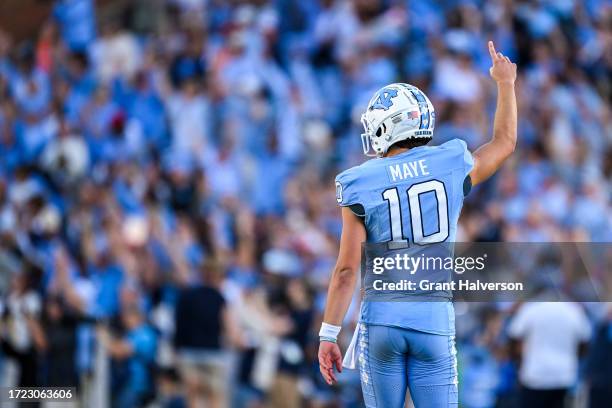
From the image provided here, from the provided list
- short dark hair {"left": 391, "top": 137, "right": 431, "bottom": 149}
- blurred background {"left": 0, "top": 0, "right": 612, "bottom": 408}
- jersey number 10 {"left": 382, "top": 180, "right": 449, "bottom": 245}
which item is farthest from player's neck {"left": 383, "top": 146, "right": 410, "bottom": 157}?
blurred background {"left": 0, "top": 0, "right": 612, "bottom": 408}

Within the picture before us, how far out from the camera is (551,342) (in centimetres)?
A: 1120

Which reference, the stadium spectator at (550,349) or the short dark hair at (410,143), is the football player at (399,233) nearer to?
the short dark hair at (410,143)

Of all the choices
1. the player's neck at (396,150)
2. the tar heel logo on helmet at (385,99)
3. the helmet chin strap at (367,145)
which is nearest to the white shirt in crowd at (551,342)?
the helmet chin strap at (367,145)

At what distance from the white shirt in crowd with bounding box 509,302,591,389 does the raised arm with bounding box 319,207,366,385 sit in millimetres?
5490

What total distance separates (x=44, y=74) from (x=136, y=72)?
1155 mm

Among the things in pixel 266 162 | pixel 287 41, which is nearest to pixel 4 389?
pixel 266 162

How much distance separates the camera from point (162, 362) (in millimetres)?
12281

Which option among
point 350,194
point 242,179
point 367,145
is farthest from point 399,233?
point 242,179

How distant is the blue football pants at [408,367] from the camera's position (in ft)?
19.8

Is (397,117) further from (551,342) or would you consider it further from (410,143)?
(551,342)

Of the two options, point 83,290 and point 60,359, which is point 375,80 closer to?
point 83,290

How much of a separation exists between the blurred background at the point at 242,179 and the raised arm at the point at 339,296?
5236 mm

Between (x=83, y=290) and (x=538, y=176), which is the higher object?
(x=538, y=176)

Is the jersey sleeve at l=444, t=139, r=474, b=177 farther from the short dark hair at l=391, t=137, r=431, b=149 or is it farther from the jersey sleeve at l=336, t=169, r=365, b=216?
the jersey sleeve at l=336, t=169, r=365, b=216
